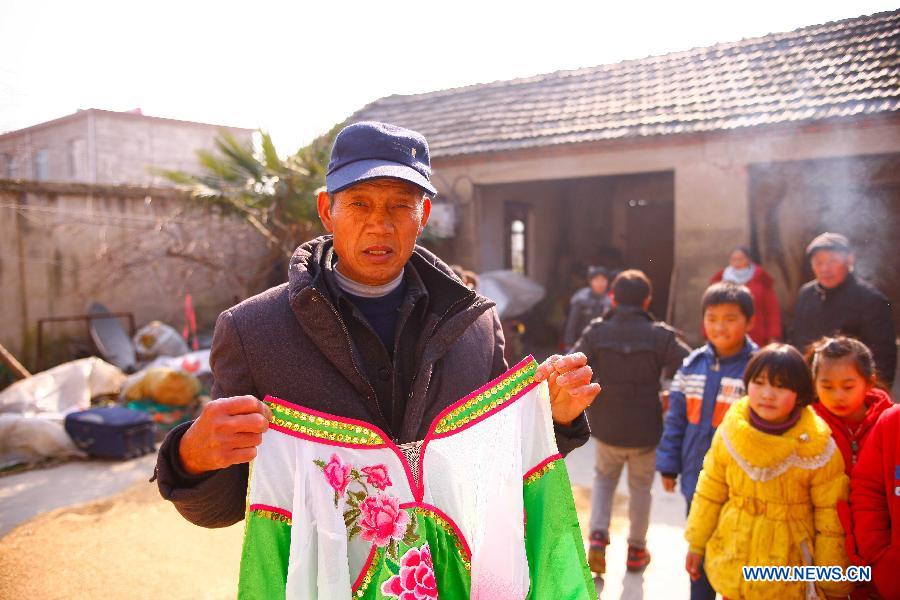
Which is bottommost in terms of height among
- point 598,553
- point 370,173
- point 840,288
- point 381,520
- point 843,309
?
point 598,553

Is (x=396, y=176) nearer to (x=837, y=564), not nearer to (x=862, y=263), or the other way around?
(x=837, y=564)

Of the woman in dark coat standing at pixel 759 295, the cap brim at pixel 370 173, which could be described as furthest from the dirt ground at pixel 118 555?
the cap brim at pixel 370 173

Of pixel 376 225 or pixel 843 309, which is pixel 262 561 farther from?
pixel 843 309

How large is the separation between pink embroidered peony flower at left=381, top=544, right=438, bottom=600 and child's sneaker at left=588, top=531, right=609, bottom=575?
245 cm

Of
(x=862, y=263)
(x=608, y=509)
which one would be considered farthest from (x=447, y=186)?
(x=608, y=509)

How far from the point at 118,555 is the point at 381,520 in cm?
342

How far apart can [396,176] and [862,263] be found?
8.70m

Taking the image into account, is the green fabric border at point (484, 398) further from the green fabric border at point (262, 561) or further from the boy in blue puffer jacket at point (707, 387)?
the boy in blue puffer jacket at point (707, 387)

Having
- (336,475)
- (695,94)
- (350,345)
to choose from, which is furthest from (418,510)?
(695,94)

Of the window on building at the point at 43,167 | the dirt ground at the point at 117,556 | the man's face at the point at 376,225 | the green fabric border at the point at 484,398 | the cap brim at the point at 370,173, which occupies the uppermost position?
the window on building at the point at 43,167

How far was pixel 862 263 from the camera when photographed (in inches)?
332

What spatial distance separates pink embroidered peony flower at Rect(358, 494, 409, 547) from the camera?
1554 millimetres

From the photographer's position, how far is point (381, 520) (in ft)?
5.14

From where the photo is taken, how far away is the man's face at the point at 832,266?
462cm
